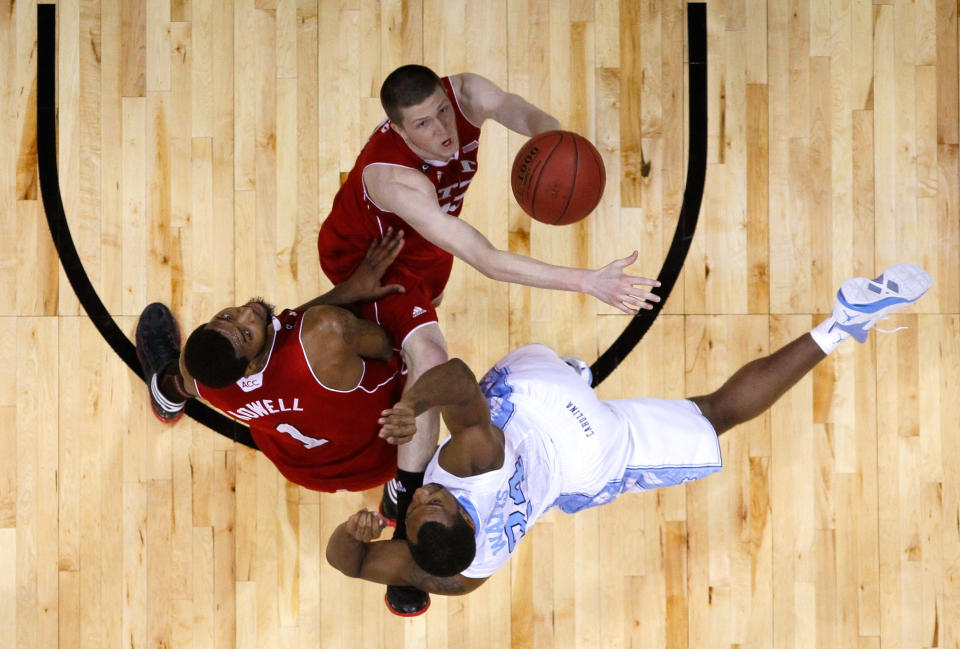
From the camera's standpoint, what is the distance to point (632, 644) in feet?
11.8

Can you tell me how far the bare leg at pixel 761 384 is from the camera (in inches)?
119

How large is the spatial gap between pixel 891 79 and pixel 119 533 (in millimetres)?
4185

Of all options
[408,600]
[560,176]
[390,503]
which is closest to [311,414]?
[390,503]

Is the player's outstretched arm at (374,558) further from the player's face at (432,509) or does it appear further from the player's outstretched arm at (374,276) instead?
the player's outstretched arm at (374,276)

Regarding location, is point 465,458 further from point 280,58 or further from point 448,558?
point 280,58

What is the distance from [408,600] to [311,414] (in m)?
0.78

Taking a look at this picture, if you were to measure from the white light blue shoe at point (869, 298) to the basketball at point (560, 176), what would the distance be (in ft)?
3.52

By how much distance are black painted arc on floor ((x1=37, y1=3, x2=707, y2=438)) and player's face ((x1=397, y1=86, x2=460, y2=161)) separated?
1345mm

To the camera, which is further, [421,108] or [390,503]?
[390,503]

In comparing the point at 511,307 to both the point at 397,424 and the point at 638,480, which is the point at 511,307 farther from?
the point at 397,424

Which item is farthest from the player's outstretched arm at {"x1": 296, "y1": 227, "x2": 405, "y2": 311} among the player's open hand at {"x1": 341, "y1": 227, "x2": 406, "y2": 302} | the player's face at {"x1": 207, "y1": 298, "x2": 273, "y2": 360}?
the player's face at {"x1": 207, "y1": 298, "x2": 273, "y2": 360}

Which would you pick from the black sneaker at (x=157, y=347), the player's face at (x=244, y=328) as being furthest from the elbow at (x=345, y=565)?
the black sneaker at (x=157, y=347)

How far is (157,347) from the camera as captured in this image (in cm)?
355

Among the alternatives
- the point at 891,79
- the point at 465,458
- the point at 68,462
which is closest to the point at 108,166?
the point at 68,462
